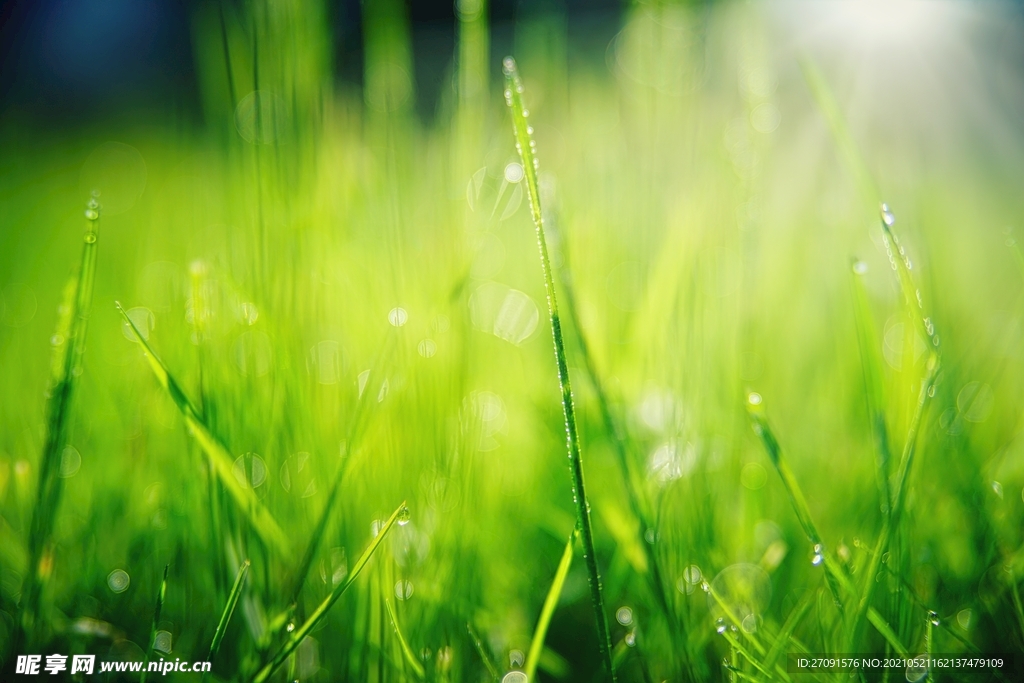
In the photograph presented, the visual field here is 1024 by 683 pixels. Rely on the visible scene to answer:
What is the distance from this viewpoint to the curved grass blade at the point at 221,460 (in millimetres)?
346

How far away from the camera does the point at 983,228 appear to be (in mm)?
1110

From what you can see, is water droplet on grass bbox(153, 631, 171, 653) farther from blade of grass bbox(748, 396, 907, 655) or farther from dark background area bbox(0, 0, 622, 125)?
dark background area bbox(0, 0, 622, 125)

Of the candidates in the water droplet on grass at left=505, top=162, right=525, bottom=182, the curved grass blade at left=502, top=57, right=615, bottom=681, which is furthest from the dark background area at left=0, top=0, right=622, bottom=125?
the curved grass blade at left=502, top=57, right=615, bottom=681

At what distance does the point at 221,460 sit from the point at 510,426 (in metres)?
0.33

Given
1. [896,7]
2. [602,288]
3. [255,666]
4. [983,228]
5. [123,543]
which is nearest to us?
[255,666]

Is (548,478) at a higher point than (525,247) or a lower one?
lower

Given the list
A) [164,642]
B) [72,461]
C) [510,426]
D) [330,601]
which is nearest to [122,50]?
[72,461]

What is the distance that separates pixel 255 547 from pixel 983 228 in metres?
1.23

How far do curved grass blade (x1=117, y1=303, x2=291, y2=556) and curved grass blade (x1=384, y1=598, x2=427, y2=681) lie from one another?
0.09 m

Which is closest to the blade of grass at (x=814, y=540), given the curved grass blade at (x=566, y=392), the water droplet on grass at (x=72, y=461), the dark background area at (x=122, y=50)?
the curved grass blade at (x=566, y=392)

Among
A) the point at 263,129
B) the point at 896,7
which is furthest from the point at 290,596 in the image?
the point at 896,7

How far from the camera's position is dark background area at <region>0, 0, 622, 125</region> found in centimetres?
263

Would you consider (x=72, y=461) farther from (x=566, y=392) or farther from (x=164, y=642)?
(x=566, y=392)

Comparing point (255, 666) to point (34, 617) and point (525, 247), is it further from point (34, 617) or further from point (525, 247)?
point (525, 247)
